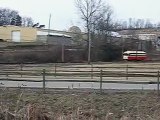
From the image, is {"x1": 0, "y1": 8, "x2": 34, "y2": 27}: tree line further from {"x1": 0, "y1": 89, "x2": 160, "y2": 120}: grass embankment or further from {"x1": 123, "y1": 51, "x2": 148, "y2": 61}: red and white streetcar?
{"x1": 0, "y1": 89, "x2": 160, "y2": 120}: grass embankment

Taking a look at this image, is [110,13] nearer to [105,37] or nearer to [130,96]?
[105,37]

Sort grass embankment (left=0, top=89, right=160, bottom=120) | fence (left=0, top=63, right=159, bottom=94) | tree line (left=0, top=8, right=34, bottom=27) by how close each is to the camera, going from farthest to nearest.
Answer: tree line (left=0, top=8, right=34, bottom=27), fence (left=0, top=63, right=159, bottom=94), grass embankment (left=0, top=89, right=160, bottom=120)

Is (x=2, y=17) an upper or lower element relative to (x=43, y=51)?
upper

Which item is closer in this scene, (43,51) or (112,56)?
(43,51)

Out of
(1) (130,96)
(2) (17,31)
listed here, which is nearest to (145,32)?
(2) (17,31)

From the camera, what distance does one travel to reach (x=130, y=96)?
1883 cm

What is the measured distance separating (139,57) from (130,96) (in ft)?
208

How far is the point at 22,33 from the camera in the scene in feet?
320

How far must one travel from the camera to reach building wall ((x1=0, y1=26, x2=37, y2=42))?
9581 cm

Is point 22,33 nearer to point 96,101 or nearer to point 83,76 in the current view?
point 83,76

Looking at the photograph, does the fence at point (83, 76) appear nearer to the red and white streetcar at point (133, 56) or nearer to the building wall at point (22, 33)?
the red and white streetcar at point (133, 56)

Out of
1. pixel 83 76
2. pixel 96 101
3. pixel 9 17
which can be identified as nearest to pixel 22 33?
pixel 9 17

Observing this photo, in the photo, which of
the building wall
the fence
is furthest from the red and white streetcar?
the fence

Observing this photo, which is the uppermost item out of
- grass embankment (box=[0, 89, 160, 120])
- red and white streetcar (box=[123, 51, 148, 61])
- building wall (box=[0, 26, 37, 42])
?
building wall (box=[0, 26, 37, 42])
